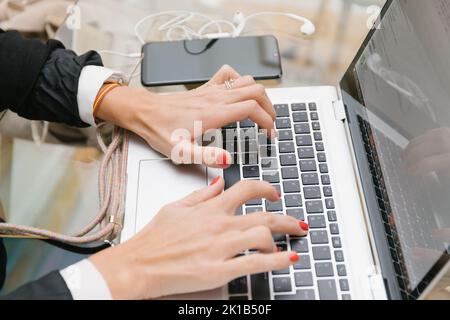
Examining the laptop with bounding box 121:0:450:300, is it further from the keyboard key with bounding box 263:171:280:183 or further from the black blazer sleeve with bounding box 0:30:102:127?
the black blazer sleeve with bounding box 0:30:102:127

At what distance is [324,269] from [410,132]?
0.67 feet

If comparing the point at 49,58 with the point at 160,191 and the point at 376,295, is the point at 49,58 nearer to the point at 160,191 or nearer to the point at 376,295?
the point at 160,191

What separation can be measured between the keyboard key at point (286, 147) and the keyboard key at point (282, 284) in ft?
0.63

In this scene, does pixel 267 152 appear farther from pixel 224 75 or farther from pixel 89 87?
pixel 89 87

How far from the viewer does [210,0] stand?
90 cm

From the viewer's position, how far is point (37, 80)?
26.9 inches

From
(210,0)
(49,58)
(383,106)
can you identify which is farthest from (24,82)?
(383,106)

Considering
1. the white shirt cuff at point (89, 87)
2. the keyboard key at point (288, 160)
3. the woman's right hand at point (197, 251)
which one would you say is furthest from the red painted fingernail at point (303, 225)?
the white shirt cuff at point (89, 87)

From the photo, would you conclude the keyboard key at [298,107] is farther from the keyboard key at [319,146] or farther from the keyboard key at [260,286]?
the keyboard key at [260,286]

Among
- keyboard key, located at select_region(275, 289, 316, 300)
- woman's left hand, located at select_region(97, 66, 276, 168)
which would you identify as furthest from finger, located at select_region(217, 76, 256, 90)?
keyboard key, located at select_region(275, 289, 316, 300)

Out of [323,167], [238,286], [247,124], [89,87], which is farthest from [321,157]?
[89,87]

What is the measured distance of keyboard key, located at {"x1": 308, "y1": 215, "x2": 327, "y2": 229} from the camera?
596 mm

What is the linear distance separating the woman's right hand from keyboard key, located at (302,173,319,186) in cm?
8

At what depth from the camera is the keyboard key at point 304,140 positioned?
67 cm
